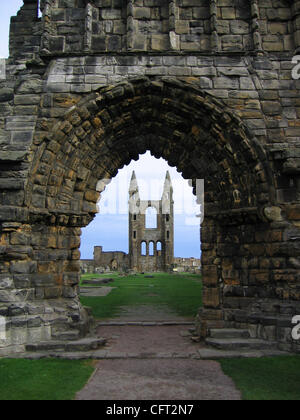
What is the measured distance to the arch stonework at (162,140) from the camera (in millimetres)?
6285

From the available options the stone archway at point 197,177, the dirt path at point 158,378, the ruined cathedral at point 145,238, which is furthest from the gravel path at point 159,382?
the ruined cathedral at point 145,238

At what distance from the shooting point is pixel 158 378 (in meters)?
4.52

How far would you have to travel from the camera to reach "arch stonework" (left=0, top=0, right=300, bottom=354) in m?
6.29

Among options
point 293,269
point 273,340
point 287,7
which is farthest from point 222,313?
point 287,7

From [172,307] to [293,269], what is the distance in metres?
4.94

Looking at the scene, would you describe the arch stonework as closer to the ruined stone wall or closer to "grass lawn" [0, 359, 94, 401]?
"grass lawn" [0, 359, 94, 401]

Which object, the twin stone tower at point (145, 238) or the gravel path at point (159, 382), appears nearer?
the gravel path at point (159, 382)

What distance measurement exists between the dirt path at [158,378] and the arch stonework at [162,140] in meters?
1.02

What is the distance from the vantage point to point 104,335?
706cm

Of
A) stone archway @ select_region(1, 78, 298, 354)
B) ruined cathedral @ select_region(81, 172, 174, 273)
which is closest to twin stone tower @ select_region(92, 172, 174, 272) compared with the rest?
ruined cathedral @ select_region(81, 172, 174, 273)

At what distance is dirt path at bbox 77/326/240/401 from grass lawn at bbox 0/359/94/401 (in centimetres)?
18
